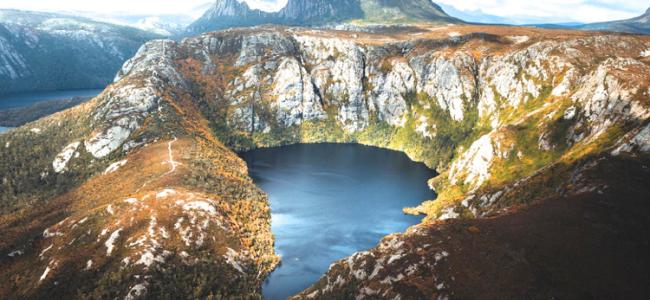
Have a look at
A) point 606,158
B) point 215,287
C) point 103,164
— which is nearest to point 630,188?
point 606,158

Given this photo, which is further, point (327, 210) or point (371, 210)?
point (371, 210)

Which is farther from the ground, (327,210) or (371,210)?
(371,210)

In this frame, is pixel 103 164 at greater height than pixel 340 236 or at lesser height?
greater

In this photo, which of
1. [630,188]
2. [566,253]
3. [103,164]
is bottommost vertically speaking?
[103,164]

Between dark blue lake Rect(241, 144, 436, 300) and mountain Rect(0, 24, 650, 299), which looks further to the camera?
dark blue lake Rect(241, 144, 436, 300)

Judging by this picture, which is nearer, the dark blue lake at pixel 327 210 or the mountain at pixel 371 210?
the mountain at pixel 371 210

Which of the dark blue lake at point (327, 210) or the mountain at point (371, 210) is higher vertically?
the mountain at point (371, 210)

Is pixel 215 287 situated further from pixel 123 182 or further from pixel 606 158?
pixel 606 158

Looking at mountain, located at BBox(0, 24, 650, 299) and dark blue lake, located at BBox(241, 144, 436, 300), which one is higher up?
mountain, located at BBox(0, 24, 650, 299)
